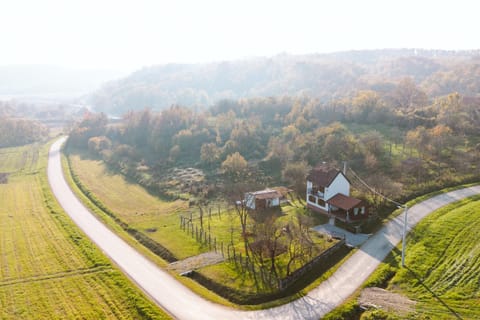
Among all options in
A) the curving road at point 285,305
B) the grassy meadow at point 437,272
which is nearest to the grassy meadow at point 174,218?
the curving road at point 285,305

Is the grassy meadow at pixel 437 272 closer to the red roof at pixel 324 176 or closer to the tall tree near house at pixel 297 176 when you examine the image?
the red roof at pixel 324 176

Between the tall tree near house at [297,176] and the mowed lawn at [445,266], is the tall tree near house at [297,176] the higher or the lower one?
the higher one

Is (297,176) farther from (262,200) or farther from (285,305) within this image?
(285,305)

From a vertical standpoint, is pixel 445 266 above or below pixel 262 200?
below

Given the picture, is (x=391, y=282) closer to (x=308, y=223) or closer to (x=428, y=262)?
(x=428, y=262)

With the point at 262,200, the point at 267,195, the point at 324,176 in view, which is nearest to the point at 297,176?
the point at 267,195

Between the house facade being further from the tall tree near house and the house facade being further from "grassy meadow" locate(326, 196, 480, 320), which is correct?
the tall tree near house
